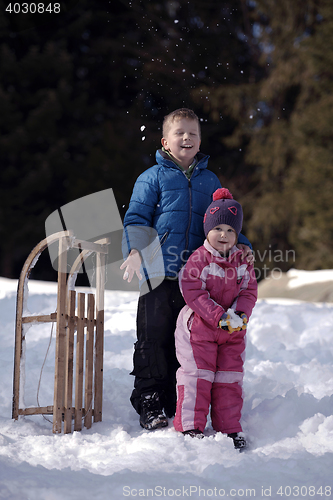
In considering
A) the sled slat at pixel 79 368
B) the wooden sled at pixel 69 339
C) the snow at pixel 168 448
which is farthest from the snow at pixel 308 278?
the sled slat at pixel 79 368

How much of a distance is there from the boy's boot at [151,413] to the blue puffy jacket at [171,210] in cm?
64

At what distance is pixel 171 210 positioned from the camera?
281 cm

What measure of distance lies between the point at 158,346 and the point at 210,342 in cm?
31

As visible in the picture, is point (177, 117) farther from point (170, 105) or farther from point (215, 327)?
point (170, 105)

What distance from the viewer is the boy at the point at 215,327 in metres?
2.51

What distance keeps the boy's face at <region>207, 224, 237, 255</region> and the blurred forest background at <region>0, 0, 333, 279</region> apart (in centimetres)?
951

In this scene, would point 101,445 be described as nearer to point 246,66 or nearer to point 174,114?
point 174,114

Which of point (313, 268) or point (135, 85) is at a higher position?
point (135, 85)

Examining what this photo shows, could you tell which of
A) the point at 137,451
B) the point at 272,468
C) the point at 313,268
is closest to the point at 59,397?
the point at 137,451

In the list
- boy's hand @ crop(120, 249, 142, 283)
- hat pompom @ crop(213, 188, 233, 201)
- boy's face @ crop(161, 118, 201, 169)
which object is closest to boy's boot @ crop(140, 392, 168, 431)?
boy's hand @ crop(120, 249, 142, 283)

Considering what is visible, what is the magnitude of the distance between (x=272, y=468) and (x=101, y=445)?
2.45 ft

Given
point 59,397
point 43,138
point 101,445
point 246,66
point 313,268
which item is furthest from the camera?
point 246,66

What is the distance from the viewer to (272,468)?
2131 millimetres

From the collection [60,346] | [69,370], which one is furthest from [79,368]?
[60,346]
